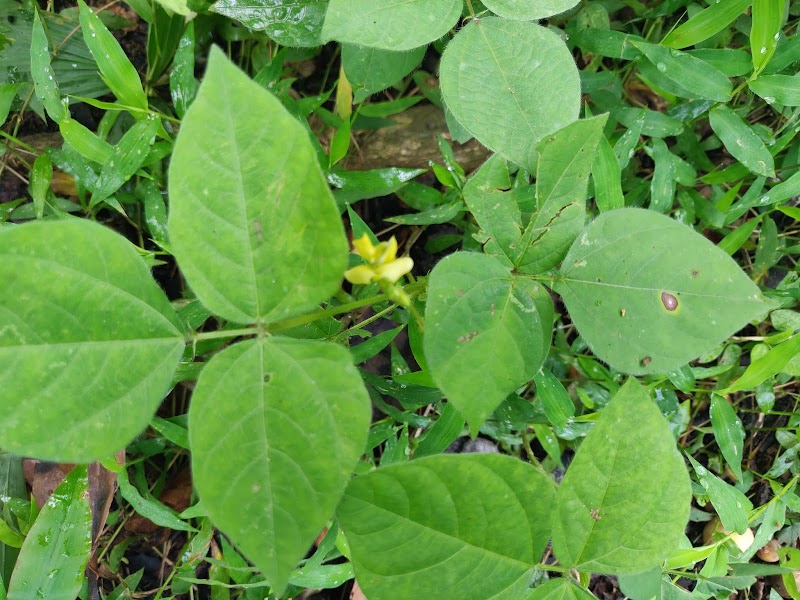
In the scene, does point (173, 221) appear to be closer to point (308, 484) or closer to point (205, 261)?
point (205, 261)

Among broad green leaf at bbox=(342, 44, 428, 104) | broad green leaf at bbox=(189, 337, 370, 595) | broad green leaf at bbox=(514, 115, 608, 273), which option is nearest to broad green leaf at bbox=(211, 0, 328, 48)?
broad green leaf at bbox=(342, 44, 428, 104)

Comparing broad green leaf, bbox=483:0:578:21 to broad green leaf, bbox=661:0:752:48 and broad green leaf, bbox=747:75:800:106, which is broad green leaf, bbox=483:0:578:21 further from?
broad green leaf, bbox=747:75:800:106

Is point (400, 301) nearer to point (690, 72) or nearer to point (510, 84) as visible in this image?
point (510, 84)

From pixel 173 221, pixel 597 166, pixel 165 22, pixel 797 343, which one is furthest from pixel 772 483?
pixel 165 22

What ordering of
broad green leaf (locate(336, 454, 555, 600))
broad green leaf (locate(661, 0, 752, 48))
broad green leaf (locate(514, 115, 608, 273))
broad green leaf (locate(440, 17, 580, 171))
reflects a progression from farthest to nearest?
1. broad green leaf (locate(661, 0, 752, 48))
2. broad green leaf (locate(440, 17, 580, 171))
3. broad green leaf (locate(514, 115, 608, 273))
4. broad green leaf (locate(336, 454, 555, 600))

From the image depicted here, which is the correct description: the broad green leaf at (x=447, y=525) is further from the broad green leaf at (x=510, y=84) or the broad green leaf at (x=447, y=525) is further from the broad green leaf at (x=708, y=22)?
the broad green leaf at (x=708, y=22)

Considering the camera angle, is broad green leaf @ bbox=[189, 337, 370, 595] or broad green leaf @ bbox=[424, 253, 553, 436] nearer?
broad green leaf @ bbox=[189, 337, 370, 595]
